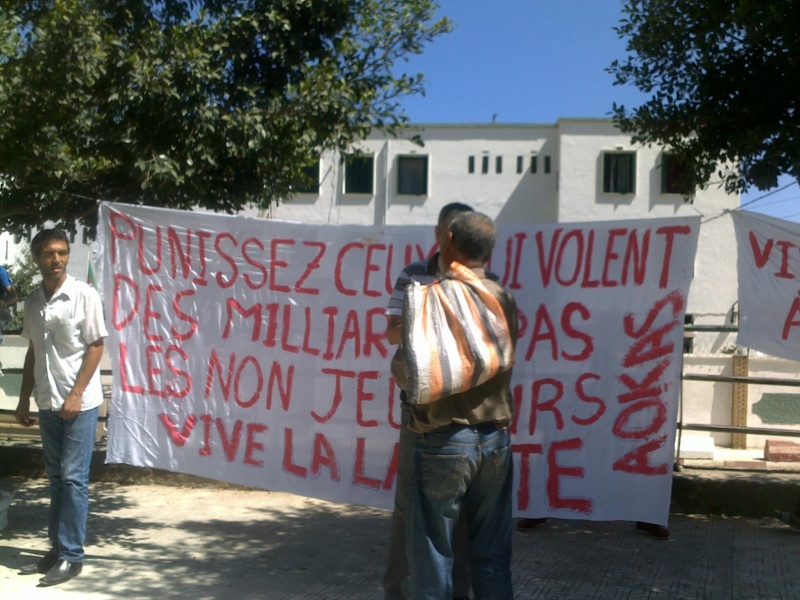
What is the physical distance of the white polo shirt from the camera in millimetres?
4828

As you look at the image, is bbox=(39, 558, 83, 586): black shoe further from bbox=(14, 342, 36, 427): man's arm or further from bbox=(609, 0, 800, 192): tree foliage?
bbox=(609, 0, 800, 192): tree foliage

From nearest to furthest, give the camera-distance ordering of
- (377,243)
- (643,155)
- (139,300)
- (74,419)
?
(74,419) → (377,243) → (139,300) → (643,155)

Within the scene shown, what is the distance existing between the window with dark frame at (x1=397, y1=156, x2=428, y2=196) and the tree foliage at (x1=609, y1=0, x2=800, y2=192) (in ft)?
80.5

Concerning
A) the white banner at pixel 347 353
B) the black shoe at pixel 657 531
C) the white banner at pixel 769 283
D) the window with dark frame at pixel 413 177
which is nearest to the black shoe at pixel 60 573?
the white banner at pixel 347 353

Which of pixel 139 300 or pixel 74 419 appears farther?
pixel 139 300

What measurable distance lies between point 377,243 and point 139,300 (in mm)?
1572

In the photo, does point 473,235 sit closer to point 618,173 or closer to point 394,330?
point 394,330

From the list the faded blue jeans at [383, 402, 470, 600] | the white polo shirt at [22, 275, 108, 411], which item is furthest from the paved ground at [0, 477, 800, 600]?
the white polo shirt at [22, 275, 108, 411]

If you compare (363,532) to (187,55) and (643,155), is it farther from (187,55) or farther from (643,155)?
(643,155)

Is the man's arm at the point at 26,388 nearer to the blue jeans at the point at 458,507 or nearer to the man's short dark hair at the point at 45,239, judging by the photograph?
the man's short dark hair at the point at 45,239

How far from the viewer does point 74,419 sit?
4805 millimetres

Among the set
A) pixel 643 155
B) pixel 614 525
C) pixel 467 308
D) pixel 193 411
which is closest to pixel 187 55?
pixel 193 411

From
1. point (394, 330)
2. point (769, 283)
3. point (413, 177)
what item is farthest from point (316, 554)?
point (413, 177)

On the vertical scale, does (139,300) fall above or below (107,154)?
below
